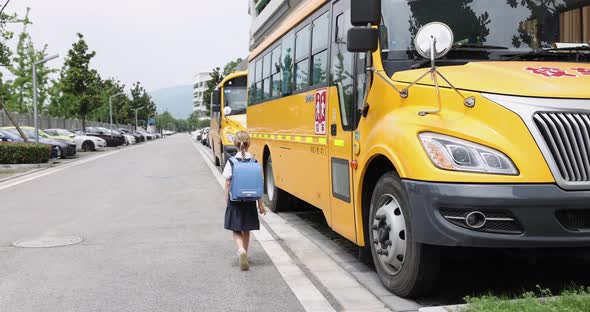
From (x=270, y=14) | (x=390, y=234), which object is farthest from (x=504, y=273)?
(x=270, y=14)

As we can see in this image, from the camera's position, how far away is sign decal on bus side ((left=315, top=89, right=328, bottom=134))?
261 inches

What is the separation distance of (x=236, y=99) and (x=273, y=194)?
9252mm

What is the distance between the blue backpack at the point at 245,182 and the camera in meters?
5.91

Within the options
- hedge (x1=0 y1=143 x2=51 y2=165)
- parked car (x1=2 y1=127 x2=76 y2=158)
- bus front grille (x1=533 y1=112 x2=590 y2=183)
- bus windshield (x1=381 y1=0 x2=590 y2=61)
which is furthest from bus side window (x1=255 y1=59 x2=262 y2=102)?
parked car (x1=2 y1=127 x2=76 y2=158)

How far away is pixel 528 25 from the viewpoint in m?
4.99

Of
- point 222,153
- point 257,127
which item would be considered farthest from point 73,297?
point 222,153

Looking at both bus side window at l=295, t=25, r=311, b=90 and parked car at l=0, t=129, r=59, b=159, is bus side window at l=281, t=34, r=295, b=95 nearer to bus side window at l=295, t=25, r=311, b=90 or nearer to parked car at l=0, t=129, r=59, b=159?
bus side window at l=295, t=25, r=311, b=90

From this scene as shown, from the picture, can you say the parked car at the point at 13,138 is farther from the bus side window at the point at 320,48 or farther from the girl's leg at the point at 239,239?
the girl's leg at the point at 239,239

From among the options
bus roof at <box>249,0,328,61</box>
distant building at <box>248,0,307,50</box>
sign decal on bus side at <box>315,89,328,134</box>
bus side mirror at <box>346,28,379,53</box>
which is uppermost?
distant building at <box>248,0,307,50</box>

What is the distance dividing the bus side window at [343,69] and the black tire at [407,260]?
109 centimetres

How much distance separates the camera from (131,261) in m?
6.34

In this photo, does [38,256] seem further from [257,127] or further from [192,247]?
[257,127]

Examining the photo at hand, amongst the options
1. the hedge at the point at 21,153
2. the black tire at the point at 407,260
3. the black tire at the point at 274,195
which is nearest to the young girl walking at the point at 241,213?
the black tire at the point at 407,260

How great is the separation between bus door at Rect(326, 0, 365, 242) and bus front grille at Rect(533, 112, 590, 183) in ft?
5.98
